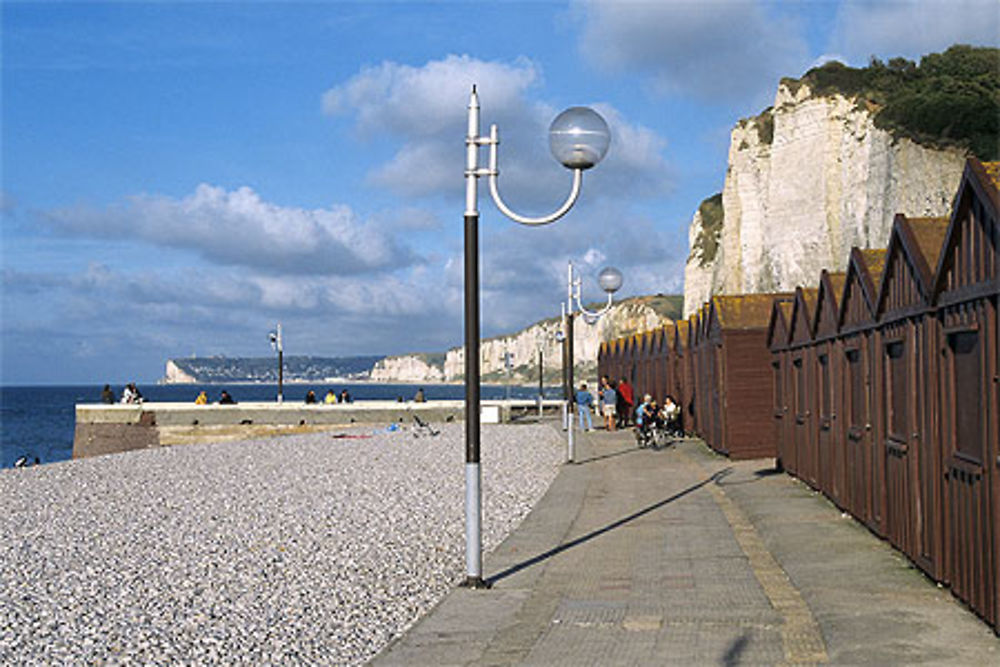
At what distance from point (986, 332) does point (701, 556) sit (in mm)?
4652

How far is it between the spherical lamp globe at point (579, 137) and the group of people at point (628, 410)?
17405 mm

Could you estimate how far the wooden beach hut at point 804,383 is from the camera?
17016 millimetres

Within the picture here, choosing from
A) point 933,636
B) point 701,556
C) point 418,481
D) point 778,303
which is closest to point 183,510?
point 418,481

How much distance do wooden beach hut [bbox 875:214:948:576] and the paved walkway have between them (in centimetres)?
36

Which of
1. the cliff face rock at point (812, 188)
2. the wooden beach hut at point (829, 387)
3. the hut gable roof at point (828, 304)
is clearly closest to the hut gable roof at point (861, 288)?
the hut gable roof at point (828, 304)

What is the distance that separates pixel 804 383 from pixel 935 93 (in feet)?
132

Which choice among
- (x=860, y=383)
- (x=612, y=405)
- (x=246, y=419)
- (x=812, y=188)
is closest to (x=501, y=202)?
(x=860, y=383)

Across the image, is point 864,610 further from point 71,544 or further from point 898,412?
point 71,544

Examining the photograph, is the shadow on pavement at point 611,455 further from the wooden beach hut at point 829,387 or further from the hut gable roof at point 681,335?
the wooden beach hut at point 829,387

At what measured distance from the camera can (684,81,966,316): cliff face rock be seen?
5212cm

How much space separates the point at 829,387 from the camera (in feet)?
51.5

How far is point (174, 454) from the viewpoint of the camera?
32.0 meters

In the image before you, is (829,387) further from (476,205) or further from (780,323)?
(476,205)

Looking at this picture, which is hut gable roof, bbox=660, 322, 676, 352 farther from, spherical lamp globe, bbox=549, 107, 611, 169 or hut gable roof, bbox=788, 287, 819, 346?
spherical lamp globe, bbox=549, 107, 611, 169
